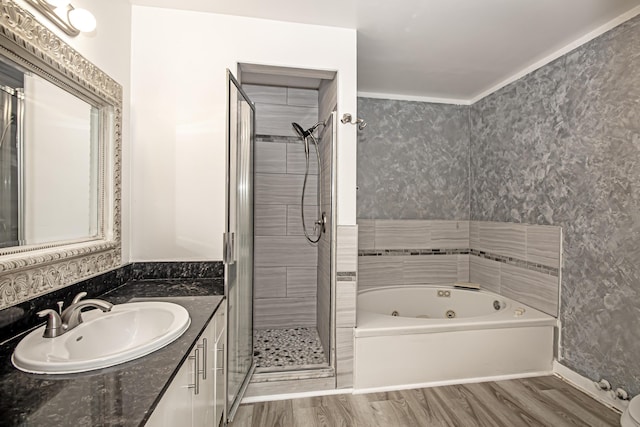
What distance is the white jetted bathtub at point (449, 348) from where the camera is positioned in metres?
2.19

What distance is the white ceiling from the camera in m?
1.88

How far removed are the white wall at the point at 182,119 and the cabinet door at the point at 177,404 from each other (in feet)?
3.23

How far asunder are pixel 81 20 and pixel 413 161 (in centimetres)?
286

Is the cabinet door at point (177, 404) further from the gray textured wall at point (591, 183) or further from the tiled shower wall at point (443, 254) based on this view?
the gray textured wall at point (591, 183)

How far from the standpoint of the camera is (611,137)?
2.01 m

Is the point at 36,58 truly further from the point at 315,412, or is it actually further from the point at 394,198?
the point at 394,198

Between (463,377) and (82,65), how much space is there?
9.76 feet

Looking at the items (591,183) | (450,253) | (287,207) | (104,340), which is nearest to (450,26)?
(591,183)

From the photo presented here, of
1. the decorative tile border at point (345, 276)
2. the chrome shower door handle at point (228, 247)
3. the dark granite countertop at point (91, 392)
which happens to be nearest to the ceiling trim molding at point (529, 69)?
the decorative tile border at point (345, 276)

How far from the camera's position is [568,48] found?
232 cm

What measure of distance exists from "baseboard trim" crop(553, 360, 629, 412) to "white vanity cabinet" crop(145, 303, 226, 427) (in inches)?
94.7

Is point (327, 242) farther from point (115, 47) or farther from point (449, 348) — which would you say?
point (115, 47)

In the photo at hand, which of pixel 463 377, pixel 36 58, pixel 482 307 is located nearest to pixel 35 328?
pixel 36 58

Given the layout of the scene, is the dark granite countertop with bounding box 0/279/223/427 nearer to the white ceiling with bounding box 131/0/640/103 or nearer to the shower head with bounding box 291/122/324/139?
the white ceiling with bounding box 131/0/640/103
